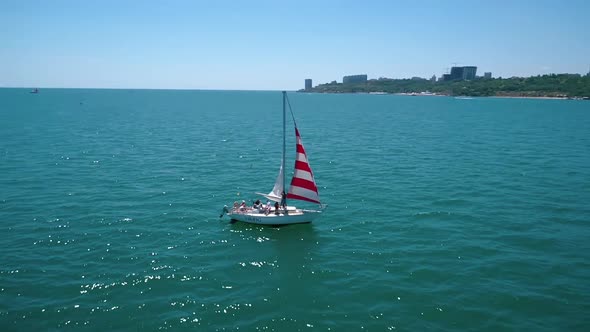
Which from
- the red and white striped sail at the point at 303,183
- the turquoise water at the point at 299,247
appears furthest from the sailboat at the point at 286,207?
the turquoise water at the point at 299,247

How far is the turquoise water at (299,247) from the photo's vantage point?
84.4ft

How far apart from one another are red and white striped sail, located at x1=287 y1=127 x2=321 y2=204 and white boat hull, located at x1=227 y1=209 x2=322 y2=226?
1.55 meters

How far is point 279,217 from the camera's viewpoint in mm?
38969

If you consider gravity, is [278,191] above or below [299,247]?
above

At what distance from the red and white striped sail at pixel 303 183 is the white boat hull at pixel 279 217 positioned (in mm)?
1554

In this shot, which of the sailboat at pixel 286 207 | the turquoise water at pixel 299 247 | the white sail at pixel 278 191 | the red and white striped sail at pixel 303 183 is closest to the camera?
the turquoise water at pixel 299 247

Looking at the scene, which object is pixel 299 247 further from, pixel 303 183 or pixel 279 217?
pixel 303 183

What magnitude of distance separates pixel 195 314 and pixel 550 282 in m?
Answer: 26.0

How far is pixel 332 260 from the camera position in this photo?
33.1 m

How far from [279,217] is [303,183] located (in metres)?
4.19

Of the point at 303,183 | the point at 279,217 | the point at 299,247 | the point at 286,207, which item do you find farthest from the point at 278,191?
the point at 299,247

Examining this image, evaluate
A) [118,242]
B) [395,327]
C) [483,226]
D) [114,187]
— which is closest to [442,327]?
[395,327]

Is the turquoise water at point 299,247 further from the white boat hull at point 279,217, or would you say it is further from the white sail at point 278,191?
the white sail at point 278,191

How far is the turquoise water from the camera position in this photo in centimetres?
2572
